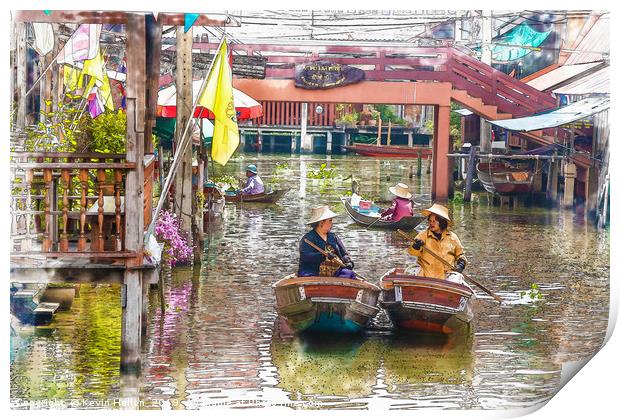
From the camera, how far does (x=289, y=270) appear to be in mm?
12586

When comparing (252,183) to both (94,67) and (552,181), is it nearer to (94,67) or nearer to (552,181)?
(94,67)

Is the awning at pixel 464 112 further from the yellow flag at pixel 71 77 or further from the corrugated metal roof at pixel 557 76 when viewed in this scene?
the yellow flag at pixel 71 77

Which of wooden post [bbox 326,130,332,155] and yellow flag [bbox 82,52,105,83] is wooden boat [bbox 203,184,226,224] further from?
yellow flag [bbox 82,52,105,83]

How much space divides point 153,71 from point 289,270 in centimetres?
210

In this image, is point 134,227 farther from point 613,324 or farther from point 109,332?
point 613,324

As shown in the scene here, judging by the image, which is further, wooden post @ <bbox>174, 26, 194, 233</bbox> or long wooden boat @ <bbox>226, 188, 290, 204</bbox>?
wooden post @ <bbox>174, 26, 194, 233</bbox>

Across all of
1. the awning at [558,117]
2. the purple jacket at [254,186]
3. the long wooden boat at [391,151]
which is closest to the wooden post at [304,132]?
the long wooden boat at [391,151]

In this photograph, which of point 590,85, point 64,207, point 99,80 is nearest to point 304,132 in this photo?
point 99,80

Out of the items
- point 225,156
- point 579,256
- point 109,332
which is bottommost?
point 109,332

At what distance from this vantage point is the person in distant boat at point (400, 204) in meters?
12.8

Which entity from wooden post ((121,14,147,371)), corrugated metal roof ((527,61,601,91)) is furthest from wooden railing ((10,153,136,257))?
corrugated metal roof ((527,61,601,91))

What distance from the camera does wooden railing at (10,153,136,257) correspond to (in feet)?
36.1

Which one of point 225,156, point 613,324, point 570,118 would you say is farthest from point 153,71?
point 613,324

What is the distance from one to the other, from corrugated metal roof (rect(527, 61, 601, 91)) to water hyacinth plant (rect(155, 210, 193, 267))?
3533mm
